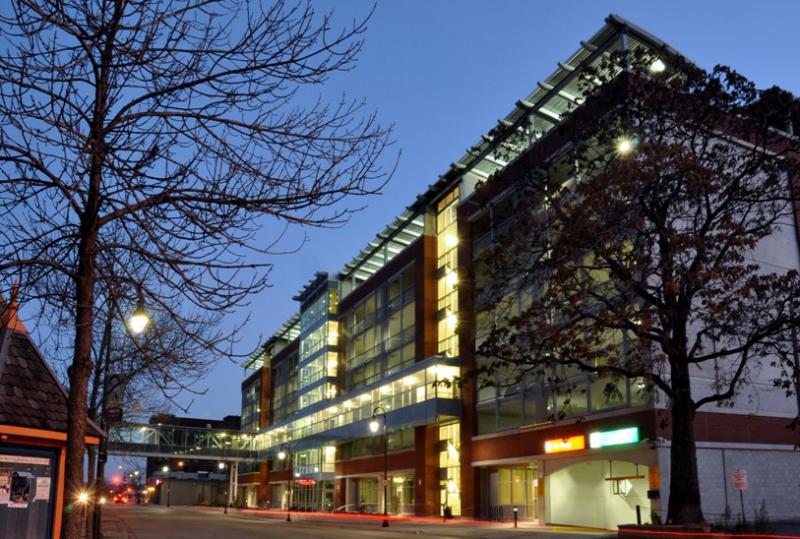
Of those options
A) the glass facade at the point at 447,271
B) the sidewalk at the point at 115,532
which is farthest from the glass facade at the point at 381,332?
the sidewalk at the point at 115,532

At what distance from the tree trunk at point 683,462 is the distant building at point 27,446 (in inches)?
682

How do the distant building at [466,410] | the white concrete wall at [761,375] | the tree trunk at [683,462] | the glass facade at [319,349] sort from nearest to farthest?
1. the tree trunk at [683,462]
2. the white concrete wall at [761,375]
3. the distant building at [466,410]
4. the glass facade at [319,349]

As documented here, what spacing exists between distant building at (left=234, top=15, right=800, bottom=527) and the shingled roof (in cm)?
1440

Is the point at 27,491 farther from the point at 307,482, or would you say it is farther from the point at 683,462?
the point at 307,482

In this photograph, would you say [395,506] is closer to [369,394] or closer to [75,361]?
[369,394]

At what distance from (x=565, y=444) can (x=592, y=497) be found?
3.39m

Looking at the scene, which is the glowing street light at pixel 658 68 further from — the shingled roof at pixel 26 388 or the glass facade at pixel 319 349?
the glass facade at pixel 319 349

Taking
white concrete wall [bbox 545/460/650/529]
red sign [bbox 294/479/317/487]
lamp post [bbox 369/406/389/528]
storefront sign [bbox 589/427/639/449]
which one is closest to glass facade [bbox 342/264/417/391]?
lamp post [bbox 369/406/389/528]

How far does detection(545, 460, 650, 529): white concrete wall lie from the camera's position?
33.9 m

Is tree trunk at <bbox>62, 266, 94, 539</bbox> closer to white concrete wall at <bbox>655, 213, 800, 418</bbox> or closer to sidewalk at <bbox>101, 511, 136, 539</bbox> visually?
sidewalk at <bbox>101, 511, 136, 539</bbox>

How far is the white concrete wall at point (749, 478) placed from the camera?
96.4 feet

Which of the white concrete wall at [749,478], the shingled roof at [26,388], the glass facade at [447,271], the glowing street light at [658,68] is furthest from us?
the glass facade at [447,271]

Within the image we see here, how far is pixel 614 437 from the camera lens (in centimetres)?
3136

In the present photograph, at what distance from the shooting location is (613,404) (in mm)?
32125
